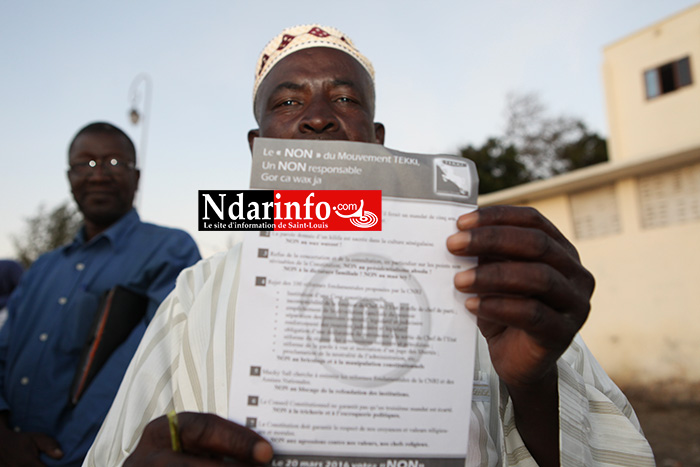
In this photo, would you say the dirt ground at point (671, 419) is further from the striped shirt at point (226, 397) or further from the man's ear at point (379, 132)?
the man's ear at point (379, 132)

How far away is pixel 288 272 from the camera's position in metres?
0.92

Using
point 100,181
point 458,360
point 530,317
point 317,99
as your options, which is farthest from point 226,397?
point 100,181

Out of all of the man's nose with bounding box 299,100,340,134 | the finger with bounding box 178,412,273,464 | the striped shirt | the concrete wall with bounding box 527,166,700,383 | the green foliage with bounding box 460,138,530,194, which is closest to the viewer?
the finger with bounding box 178,412,273,464

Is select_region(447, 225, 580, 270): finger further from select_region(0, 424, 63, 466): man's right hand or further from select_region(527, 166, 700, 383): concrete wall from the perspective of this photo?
select_region(527, 166, 700, 383): concrete wall

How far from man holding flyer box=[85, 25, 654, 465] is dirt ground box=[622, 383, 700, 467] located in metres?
6.51

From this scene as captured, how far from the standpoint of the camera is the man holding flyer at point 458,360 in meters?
0.90

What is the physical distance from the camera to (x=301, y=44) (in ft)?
5.76

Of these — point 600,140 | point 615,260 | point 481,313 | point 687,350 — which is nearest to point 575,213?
Result: point 615,260

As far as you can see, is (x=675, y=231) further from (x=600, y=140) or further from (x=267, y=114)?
(x=600, y=140)

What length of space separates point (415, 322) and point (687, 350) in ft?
33.6
